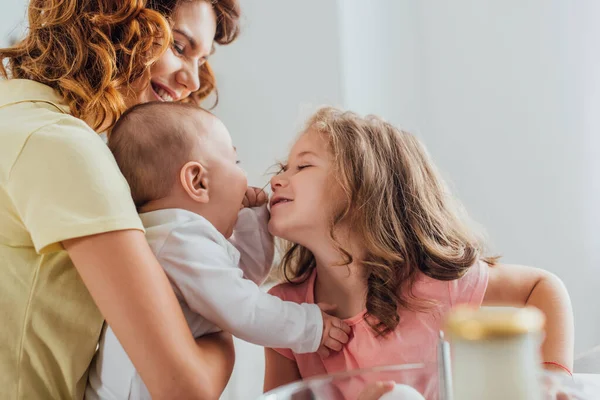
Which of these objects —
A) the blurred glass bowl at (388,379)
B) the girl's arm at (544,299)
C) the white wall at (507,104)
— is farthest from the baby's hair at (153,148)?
the white wall at (507,104)

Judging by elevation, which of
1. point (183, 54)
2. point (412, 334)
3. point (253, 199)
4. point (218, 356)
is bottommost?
point (412, 334)

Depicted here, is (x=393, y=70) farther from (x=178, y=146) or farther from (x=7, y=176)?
(x=7, y=176)

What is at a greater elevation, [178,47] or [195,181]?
[178,47]

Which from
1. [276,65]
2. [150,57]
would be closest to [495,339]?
[150,57]

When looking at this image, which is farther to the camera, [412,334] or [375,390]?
[412,334]

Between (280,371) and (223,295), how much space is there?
0.37 m

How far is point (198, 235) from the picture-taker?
3.39 feet

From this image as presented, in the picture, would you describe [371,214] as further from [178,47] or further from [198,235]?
[178,47]

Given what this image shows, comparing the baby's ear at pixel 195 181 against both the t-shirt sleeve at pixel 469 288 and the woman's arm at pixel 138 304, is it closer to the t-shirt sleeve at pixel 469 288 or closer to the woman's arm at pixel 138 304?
the woman's arm at pixel 138 304

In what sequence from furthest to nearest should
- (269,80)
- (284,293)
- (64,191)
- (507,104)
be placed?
(269,80) → (507,104) → (284,293) → (64,191)

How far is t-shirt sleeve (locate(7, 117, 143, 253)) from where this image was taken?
2.92ft

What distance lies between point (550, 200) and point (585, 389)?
1358 millimetres

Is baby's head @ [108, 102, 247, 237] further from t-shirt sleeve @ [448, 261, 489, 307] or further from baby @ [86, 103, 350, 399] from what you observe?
t-shirt sleeve @ [448, 261, 489, 307]

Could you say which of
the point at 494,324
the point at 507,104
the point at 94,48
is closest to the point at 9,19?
the point at 94,48
